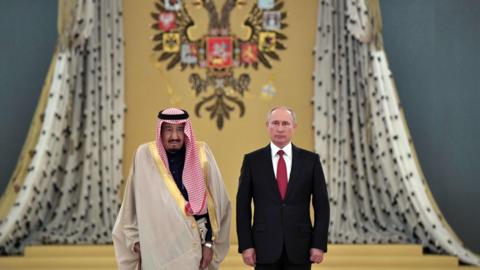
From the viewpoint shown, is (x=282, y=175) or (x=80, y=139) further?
(x=80, y=139)

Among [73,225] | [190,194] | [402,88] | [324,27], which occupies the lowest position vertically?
[73,225]

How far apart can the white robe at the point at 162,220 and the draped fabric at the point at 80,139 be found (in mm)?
3316

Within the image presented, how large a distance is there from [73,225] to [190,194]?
3676 mm

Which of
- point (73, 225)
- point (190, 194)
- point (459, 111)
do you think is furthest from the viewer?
point (459, 111)

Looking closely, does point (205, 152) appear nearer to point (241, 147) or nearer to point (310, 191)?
point (310, 191)

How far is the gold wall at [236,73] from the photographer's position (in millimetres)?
8711

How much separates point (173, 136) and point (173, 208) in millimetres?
372

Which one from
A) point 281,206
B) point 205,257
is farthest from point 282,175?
point 205,257

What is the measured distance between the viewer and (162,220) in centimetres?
491

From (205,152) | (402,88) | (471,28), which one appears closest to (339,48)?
(402,88)

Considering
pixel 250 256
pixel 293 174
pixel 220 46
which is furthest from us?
pixel 220 46

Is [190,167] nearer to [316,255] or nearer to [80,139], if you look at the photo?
[316,255]

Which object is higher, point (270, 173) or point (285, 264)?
point (270, 173)

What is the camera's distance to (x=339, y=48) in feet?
28.5
